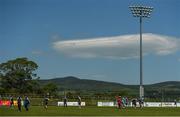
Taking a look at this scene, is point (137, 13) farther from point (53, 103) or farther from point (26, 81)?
point (26, 81)

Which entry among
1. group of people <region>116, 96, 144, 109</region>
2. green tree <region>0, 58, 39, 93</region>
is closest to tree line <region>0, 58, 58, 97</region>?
green tree <region>0, 58, 39, 93</region>

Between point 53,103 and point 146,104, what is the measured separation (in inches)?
630

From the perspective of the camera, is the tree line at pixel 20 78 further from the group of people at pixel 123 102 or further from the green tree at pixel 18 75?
the group of people at pixel 123 102

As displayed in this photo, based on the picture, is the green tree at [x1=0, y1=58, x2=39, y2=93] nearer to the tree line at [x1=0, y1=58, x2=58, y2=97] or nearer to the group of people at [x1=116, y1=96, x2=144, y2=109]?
the tree line at [x1=0, y1=58, x2=58, y2=97]

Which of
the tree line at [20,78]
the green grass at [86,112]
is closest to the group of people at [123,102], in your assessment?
the green grass at [86,112]

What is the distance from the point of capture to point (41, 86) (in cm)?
15650

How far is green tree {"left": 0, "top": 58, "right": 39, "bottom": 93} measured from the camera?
146875mm

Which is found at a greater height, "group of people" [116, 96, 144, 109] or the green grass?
"group of people" [116, 96, 144, 109]

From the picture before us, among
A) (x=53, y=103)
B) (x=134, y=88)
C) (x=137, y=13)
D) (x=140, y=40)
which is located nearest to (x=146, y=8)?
(x=137, y=13)

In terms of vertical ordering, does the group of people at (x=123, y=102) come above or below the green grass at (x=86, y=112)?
above

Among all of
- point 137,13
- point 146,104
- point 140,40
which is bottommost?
point 146,104

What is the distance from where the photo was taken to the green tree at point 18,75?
482ft

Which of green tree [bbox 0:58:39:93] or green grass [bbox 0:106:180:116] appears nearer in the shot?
green grass [bbox 0:106:180:116]

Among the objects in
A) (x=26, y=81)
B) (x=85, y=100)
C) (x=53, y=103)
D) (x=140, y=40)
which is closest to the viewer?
(x=140, y=40)
